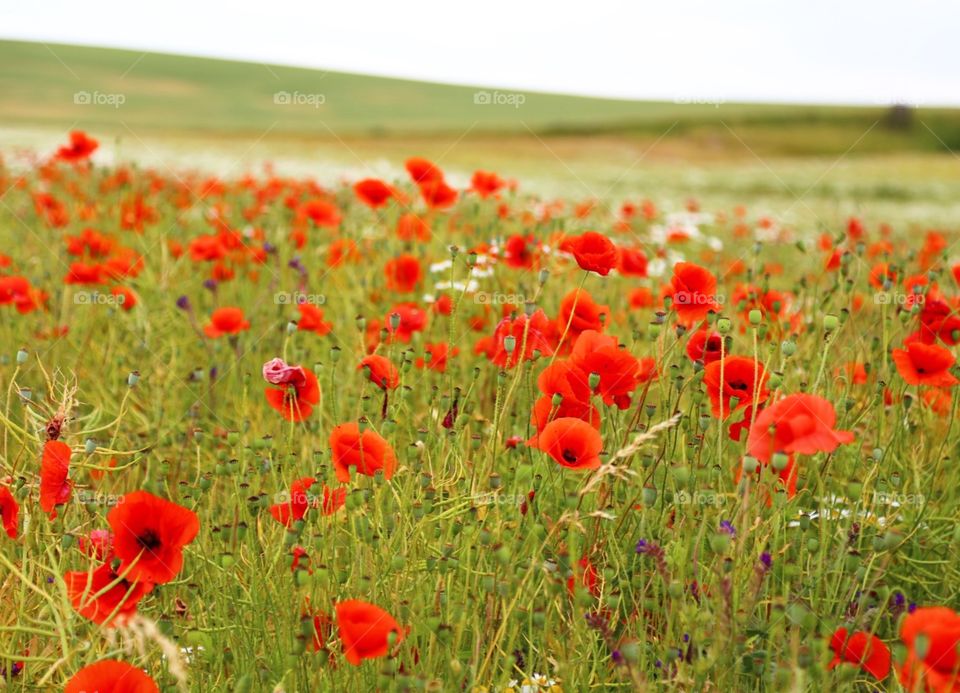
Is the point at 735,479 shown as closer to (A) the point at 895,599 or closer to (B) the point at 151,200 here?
(A) the point at 895,599

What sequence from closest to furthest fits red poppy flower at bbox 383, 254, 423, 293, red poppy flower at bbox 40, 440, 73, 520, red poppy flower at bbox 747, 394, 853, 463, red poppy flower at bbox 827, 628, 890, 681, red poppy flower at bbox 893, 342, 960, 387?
red poppy flower at bbox 747, 394, 853, 463 → red poppy flower at bbox 827, 628, 890, 681 → red poppy flower at bbox 40, 440, 73, 520 → red poppy flower at bbox 893, 342, 960, 387 → red poppy flower at bbox 383, 254, 423, 293

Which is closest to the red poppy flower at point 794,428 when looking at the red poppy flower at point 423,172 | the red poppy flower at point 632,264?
the red poppy flower at point 632,264

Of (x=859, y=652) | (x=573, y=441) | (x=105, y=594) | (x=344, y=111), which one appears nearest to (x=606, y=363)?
(x=573, y=441)

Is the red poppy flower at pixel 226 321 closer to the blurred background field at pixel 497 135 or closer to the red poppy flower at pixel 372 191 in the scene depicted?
the red poppy flower at pixel 372 191

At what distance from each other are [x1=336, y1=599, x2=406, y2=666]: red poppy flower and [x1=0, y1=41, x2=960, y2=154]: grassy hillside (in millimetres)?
31252

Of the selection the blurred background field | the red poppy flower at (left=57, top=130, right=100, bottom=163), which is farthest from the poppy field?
the blurred background field

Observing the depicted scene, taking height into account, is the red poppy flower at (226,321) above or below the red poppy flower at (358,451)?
above

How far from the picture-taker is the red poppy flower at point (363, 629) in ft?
4.79

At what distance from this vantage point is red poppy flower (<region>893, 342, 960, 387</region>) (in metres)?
2.21

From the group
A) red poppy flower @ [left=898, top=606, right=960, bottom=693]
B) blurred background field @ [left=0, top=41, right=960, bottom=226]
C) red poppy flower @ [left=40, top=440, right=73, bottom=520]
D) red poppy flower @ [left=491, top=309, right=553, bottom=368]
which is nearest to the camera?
red poppy flower @ [left=898, top=606, right=960, bottom=693]

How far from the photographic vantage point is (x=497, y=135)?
39.3 metres

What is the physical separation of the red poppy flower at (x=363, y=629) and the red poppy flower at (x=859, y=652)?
85 cm

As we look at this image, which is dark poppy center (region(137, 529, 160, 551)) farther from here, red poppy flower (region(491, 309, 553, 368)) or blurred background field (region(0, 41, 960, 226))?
blurred background field (region(0, 41, 960, 226))

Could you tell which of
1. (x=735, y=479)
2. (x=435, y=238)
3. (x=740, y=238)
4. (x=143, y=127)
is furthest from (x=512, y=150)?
(x=735, y=479)
